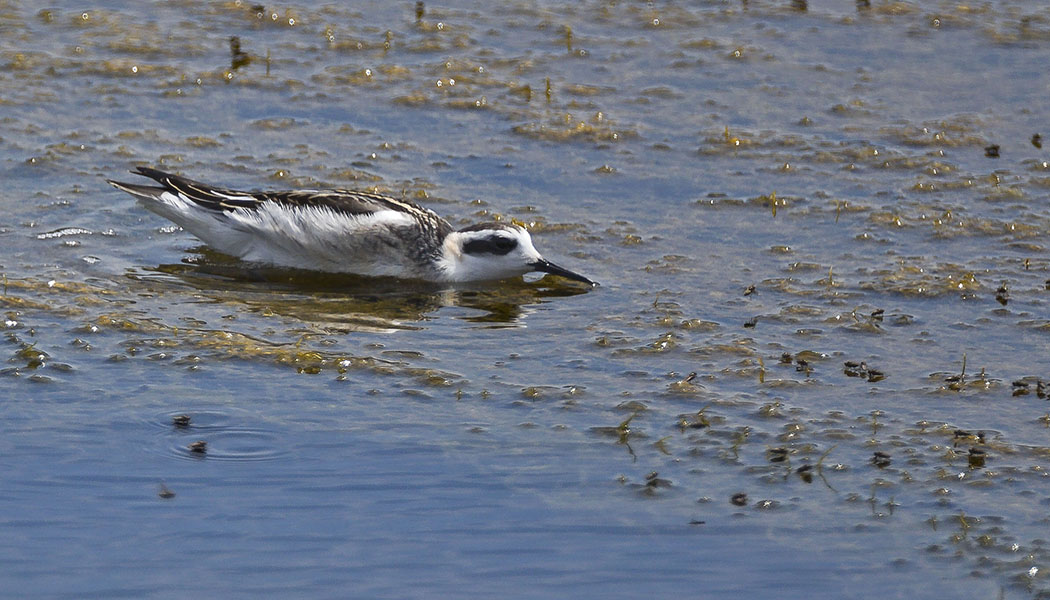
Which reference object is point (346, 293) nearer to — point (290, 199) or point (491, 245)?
point (290, 199)

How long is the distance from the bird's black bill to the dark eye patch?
0.18 meters

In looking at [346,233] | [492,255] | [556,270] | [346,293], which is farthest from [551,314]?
[346,233]

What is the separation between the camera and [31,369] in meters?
8.20

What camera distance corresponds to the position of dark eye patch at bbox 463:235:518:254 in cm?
1004

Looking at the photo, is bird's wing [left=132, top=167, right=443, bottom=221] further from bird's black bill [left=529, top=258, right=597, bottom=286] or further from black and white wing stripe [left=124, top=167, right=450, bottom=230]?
bird's black bill [left=529, top=258, right=597, bottom=286]

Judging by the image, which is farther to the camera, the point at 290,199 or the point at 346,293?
the point at 290,199

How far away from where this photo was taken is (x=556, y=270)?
1001cm

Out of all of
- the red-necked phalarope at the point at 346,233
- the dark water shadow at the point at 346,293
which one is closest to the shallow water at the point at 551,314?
the dark water shadow at the point at 346,293

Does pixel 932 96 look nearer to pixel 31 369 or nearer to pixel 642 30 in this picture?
pixel 642 30

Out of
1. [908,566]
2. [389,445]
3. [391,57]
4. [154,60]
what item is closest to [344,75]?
[391,57]

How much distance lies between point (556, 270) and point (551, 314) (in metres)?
0.52

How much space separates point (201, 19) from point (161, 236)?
4.30 m

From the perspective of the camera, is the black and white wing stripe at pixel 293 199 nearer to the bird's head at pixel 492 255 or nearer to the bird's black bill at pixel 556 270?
the bird's head at pixel 492 255

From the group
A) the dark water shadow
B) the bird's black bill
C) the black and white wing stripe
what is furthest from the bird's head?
the black and white wing stripe
